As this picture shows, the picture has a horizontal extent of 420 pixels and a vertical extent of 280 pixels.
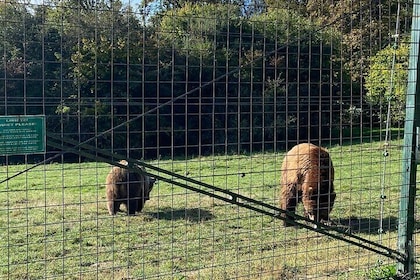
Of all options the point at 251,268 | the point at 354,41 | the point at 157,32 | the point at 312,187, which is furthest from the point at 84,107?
the point at 312,187

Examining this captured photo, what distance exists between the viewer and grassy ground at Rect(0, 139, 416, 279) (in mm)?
5723

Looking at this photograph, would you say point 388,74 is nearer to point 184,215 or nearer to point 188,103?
point 188,103

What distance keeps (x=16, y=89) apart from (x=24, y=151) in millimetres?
1366

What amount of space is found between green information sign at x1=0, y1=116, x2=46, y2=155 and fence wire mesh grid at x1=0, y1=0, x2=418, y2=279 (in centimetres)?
14

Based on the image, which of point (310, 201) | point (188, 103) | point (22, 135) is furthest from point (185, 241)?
point (22, 135)

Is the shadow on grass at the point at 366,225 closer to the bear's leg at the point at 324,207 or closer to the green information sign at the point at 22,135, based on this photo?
the bear's leg at the point at 324,207

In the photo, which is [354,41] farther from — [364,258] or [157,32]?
[157,32]

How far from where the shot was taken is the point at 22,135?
146 inches

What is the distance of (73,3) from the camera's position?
411 cm

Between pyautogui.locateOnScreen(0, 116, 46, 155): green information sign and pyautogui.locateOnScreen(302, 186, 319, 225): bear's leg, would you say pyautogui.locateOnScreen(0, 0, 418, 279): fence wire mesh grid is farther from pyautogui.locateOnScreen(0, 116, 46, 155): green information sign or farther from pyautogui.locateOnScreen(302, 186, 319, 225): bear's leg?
pyautogui.locateOnScreen(0, 116, 46, 155): green information sign

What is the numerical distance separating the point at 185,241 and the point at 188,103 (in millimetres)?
3024

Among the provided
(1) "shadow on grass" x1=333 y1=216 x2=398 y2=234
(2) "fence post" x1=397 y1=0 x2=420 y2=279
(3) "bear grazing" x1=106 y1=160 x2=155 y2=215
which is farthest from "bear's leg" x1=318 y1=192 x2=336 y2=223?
(2) "fence post" x1=397 y1=0 x2=420 y2=279

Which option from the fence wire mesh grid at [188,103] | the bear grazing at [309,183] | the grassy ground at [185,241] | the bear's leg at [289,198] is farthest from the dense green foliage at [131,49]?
the bear's leg at [289,198]

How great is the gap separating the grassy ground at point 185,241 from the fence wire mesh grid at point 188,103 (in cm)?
4
